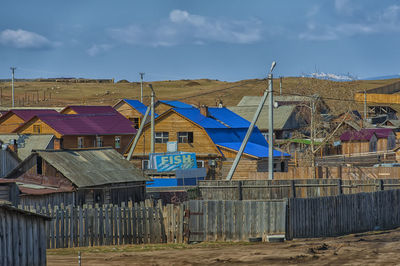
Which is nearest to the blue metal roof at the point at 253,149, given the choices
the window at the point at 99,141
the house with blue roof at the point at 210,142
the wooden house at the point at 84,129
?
the house with blue roof at the point at 210,142

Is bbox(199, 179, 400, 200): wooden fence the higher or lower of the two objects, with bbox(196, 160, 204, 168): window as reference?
lower

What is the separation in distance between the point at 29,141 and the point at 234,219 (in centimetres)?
3251

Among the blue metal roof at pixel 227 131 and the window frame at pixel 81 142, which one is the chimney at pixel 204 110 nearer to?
the blue metal roof at pixel 227 131

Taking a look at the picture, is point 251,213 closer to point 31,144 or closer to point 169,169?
point 169,169

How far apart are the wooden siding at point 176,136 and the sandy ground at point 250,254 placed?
110ft

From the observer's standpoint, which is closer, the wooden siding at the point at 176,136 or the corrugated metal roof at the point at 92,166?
the corrugated metal roof at the point at 92,166

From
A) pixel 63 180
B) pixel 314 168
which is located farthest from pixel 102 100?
pixel 63 180

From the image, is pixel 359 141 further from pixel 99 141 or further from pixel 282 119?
pixel 99 141

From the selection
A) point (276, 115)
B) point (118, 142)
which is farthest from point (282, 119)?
point (118, 142)

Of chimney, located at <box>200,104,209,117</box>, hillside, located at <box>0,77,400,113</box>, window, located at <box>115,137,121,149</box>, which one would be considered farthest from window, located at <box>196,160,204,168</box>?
hillside, located at <box>0,77,400,113</box>

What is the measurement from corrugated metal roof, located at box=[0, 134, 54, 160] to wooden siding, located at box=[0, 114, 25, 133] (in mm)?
19803

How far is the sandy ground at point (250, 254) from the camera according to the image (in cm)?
2227

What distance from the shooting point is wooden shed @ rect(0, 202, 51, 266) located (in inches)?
695

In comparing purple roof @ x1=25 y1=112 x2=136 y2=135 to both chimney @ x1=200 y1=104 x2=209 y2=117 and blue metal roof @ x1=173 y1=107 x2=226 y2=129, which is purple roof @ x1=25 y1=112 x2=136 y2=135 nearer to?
blue metal roof @ x1=173 y1=107 x2=226 y2=129
